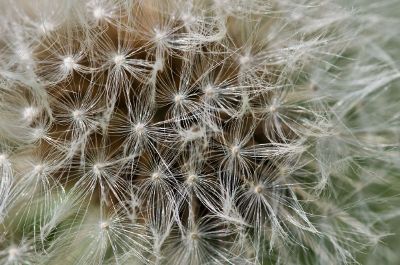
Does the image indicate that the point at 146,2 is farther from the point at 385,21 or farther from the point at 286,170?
the point at 385,21

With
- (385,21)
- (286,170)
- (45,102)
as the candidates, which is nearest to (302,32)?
(385,21)

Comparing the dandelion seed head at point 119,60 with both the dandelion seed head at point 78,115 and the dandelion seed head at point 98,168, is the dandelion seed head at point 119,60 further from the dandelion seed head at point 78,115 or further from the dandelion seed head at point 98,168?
the dandelion seed head at point 98,168

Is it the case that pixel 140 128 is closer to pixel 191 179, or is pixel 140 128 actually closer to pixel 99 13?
pixel 191 179

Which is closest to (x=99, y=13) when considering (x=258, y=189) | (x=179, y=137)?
(x=179, y=137)

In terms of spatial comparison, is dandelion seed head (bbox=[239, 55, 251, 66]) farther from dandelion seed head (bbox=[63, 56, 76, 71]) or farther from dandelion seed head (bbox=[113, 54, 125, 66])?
dandelion seed head (bbox=[63, 56, 76, 71])

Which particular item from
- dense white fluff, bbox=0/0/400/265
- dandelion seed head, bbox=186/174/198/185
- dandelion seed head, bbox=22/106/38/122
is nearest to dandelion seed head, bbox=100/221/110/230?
dense white fluff, bbox=0/0/400/265

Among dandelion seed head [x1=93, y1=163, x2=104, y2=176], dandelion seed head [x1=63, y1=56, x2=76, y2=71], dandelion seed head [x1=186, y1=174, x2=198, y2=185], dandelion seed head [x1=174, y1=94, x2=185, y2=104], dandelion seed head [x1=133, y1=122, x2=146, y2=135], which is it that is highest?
dandelion seed head [x1=63, y1=56, x2=76, y2=71]

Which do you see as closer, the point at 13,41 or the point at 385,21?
the point at 13,41

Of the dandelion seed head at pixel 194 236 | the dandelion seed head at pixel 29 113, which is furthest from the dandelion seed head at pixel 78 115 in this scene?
the dandelion seed head at pixel 194 236
